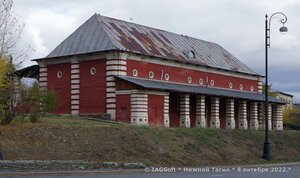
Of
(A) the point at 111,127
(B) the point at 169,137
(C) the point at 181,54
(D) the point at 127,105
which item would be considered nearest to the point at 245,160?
(B) the point at 169,137

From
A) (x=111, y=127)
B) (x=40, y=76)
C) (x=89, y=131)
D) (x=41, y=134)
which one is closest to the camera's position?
(x=41, y=134)

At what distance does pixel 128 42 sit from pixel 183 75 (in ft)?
29.1

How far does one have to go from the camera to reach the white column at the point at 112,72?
52.4m

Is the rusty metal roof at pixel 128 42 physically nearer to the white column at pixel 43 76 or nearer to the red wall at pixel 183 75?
the red wall at pixel 183 75

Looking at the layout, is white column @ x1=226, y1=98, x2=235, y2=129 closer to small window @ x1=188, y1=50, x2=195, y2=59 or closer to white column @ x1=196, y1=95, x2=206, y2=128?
white column @ x1=196, y1=95, x2=206, y2=128

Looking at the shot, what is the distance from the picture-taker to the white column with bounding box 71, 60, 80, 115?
5525cm

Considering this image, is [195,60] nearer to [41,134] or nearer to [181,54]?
[181,54]

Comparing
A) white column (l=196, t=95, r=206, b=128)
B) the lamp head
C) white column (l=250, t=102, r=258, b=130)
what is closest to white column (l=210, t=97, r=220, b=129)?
white column (l=196, t=95, r=206, b=128)

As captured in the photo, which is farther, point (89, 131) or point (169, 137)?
point (169, 137)

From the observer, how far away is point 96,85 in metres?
54.0

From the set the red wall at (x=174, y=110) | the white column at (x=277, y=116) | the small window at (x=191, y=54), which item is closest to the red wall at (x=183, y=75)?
the small window at (x=191, y=54)

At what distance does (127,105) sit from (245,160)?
46.8ft

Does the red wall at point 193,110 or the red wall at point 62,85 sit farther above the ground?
the red wall at point 62,85

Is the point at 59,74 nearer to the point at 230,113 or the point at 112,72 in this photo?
the point at 112,72
